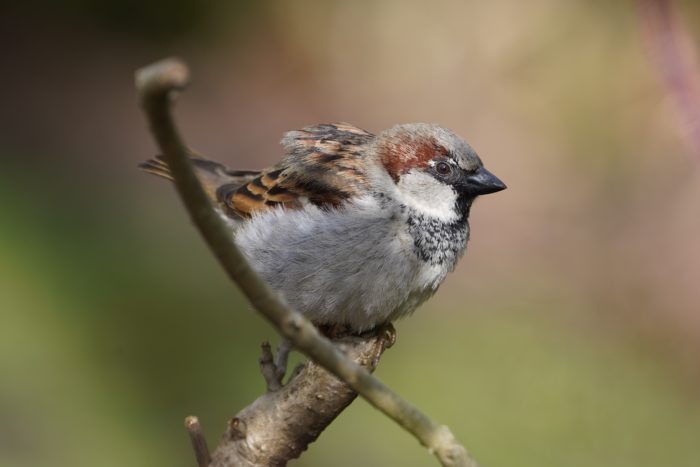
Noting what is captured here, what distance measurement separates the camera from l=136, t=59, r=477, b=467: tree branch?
971mm

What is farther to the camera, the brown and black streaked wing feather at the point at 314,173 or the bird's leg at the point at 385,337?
the brown and black streaked wing feather at the point at 314,173

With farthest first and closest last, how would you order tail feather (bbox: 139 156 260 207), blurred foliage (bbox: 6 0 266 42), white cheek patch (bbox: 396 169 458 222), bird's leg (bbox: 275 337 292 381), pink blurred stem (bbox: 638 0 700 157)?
blurred foliage (bbox: 6 0 266 42)
tail feather (bbox: 139 156 260 207)
white cheek patch (bbox: 396 169 458 222)
bird's leg (bbox: 275 337 292 381)
pink blurred stem (bbox: 638 0 700 157)

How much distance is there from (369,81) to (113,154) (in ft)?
5.72

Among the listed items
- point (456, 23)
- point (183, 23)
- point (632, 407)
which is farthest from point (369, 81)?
point (632, 407)

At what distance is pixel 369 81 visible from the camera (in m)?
6.09

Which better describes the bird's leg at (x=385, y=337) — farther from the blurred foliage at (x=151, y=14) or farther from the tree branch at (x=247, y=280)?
the blurred foliage at (x=151, y=14)

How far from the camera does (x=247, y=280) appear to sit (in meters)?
1.22

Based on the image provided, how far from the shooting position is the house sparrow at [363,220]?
228 centimetres

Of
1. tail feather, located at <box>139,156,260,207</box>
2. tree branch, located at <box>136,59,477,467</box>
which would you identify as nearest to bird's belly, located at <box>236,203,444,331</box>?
tail feather, located at <box>139,156,260,207</box>

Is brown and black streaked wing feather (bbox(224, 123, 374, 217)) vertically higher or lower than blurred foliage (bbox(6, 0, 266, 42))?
lower

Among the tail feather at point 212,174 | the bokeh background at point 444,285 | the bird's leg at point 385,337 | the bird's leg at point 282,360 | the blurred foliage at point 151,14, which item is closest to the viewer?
the bird's leg at point 282,360

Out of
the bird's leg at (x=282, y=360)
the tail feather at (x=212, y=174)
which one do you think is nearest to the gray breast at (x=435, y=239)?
the bird's leg at (x=282, y=360)

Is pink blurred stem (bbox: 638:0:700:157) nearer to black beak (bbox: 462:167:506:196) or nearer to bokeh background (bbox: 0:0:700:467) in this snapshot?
black beak (bbox: 462:167:506:196)

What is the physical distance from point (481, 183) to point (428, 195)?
145 mm
